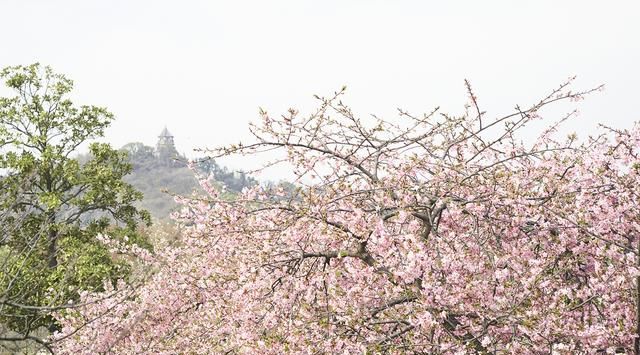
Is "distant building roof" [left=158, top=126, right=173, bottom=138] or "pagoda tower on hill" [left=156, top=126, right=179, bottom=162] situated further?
"distant building roof" [left=158, top=126, right=173, bottom=138]

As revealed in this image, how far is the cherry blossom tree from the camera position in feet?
16.1

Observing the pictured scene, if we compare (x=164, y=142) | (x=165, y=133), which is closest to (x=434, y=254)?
(x=164, y=142)

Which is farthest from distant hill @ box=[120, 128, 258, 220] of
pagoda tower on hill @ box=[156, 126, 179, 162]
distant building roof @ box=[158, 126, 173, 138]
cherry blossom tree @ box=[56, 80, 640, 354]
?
cherry blossom tree @ box=[56, 80, 640, 354]

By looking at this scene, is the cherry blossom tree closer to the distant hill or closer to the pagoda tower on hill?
the distant hill

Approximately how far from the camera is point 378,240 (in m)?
5.24

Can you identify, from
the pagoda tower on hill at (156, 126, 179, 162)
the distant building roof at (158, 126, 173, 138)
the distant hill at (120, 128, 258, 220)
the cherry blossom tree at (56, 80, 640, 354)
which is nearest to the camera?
the cherry blossom tree at (56, 80, 640, 354)

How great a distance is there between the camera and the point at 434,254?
5.19 m


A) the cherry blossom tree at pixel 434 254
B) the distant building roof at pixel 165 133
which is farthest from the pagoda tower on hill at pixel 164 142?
the cherry blossom tree at pixel 434 254

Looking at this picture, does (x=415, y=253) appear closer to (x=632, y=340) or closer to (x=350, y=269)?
(x=350, y=269)

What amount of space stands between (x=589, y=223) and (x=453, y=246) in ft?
4.54

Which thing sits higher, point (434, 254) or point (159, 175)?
point (159, 175)

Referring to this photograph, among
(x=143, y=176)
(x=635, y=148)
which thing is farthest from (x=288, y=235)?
(x=143, y=176)

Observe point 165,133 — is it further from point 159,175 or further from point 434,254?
point 434,254

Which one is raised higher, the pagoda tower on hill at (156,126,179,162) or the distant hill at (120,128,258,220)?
the pagoda tower on hill at (156,126,179,162)
